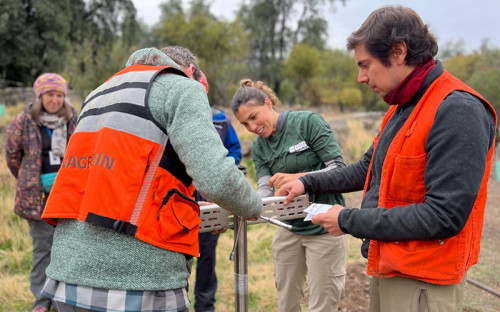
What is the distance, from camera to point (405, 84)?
160 centimetres

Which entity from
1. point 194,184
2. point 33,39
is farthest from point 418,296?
point 33,39

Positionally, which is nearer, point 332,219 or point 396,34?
point 396,34

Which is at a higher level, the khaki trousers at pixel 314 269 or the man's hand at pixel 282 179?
the man's hand at pixel 282 179

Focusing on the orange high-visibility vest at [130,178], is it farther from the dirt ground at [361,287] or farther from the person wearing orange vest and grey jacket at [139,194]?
the dirt ground at [361,287]

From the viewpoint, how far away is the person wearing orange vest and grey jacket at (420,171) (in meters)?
1.43

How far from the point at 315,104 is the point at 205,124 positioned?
27177 mm

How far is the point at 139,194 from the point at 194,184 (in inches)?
7.6

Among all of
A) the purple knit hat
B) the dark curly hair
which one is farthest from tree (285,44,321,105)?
the dark curly hair

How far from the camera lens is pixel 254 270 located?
4.74 m

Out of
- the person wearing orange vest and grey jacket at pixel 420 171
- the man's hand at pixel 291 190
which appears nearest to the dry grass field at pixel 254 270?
the man's hand at pixel 291 190

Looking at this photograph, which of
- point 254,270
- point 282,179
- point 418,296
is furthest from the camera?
point 254,270

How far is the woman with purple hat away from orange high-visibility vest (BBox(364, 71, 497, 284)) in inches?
117

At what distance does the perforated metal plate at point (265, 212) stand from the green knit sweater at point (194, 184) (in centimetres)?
37

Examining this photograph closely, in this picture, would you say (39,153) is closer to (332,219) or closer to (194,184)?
(194,184)
